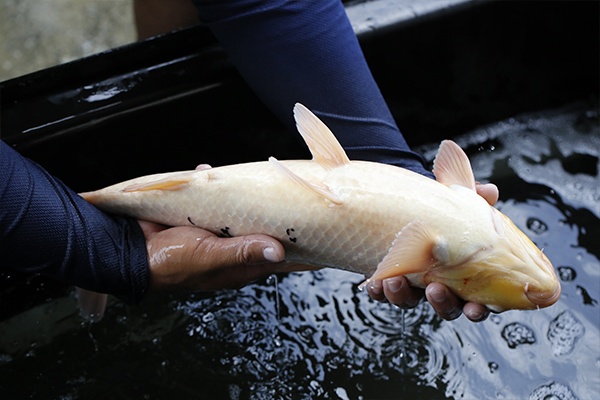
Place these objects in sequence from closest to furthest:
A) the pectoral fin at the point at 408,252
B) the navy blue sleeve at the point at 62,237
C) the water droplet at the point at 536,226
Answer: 1. the pectoral fin at the point at 408,252
2. the navy blue sleeve at the point at 62,237
3. the water droplet at the point at 536,226

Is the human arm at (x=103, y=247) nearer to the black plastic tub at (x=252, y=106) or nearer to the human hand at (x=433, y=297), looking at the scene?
the human hand at (x=433, y=297)

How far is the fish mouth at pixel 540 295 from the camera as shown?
1.70 metres

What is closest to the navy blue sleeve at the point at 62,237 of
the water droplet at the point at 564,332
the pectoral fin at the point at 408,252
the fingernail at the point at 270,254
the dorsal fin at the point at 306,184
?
the fingernail at the point at 270,254

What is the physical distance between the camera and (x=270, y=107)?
2494mm

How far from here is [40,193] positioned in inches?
77.9

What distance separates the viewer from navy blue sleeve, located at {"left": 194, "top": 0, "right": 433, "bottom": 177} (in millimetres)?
2270

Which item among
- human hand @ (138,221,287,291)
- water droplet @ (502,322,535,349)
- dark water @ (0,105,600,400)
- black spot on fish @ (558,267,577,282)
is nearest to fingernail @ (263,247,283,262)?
human hand @ (138,221,287,291)

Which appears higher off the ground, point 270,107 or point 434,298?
point 270,107

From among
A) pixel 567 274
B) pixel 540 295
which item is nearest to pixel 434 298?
pixel 540 295

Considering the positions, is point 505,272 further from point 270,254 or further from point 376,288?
point 270,254

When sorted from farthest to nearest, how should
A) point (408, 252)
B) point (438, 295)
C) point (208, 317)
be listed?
1. point (208, 317)
2. point (438, 295)
3. point (408, 252)

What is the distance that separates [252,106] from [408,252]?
47.5 inches

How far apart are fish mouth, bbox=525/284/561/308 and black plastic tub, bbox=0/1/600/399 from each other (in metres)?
0.72

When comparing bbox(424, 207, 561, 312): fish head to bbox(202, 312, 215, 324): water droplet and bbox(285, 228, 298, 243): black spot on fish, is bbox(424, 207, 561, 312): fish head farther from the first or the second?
bbox(202, 312, 215, 324): water droplet
